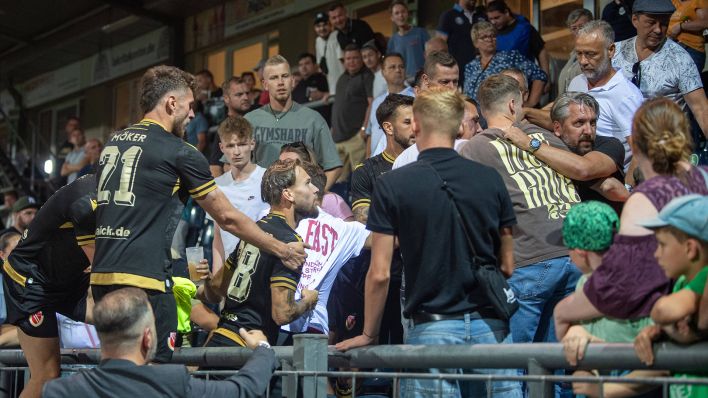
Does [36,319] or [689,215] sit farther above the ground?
[689,215]

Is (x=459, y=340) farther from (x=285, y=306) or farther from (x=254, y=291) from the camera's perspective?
(x=254, y=291)

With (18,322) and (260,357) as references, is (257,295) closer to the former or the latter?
(260,357)

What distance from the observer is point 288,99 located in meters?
8.51

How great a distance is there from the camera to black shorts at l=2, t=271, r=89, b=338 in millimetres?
5621

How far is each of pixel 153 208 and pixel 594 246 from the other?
2.23m

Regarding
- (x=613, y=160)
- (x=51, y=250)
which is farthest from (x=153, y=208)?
(x=613, y=160)

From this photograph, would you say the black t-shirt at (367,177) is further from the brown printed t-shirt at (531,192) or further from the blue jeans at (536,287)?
the blue jeans at (536,287)

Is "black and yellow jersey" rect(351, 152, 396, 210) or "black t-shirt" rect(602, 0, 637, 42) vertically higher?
"black t-shirt" rect(602, 0, 637, 42)

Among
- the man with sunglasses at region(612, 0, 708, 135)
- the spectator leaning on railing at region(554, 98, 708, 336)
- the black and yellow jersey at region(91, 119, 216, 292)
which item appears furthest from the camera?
the man with sunglasses at region(612, 0, 708, 135)

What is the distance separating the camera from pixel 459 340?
403 centimetres

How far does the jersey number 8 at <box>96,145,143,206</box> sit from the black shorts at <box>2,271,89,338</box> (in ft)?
2.96

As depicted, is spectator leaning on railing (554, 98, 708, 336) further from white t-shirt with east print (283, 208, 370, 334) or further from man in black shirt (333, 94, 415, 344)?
man in black shirt (333, 94, 415, 344)

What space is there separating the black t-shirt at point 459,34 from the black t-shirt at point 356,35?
1.80 metres

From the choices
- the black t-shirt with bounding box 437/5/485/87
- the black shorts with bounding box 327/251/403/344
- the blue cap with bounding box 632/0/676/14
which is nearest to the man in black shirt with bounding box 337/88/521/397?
the black shorts with bounding box 327/251/403/344
